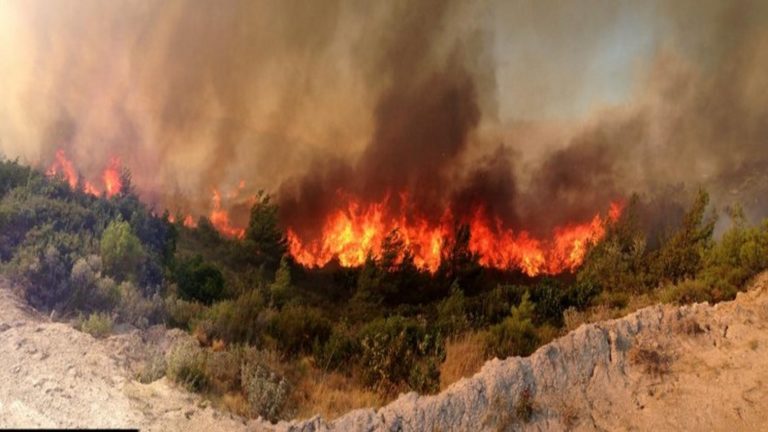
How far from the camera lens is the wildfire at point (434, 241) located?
30734 millimetres

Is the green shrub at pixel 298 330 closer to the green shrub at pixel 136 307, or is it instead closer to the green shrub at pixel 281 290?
the green shrub at pixel 136 307

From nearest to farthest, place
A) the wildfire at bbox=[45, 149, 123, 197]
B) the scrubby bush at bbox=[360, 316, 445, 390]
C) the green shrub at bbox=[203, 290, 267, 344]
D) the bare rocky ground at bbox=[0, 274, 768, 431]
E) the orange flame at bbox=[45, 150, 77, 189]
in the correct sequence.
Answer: the bare rocky ground at bbox=[0, 274, 768, 431] → the scrubby bush at bbox=[360, 316, 445, 390] → the green shrub at bbox=[203, 290, 267, 344] → the wildfire at bbox=[45, 149, 123, 197] → the orange flame at bbox=[45, 150, 77, 189]

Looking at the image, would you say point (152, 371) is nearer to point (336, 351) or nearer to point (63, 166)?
A: point (336, 351)

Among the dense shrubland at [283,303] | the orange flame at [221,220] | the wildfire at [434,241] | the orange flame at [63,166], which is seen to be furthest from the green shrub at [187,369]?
the orange flame at [63,166]

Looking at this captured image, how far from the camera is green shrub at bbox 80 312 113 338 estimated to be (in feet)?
36.6

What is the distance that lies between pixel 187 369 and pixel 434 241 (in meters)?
23.4

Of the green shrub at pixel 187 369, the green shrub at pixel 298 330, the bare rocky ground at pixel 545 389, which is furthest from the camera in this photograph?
the green shrub at pixel 298 330

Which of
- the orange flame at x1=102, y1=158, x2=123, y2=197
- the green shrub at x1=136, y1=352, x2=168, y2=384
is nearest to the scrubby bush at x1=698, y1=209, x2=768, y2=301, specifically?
the green shrub at x1=136, y1=352, x2=168, y2=384

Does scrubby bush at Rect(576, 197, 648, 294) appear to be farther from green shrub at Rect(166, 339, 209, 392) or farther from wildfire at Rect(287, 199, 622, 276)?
green shrub at Rect(166, 339, 209, 392)

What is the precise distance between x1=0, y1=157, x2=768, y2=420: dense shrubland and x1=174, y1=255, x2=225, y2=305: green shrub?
4 centimetres

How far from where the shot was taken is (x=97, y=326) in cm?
1122

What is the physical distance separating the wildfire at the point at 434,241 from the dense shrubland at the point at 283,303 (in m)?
8.59

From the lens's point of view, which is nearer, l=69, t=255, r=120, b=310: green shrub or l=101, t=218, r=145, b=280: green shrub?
l=69, t=255, r=120, b=310: green shrub

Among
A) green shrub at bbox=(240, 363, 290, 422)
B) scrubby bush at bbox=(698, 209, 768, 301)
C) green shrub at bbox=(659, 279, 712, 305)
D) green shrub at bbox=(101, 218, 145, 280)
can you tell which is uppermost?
scrubby bush at bbox=(698, 209, 768, 301)
